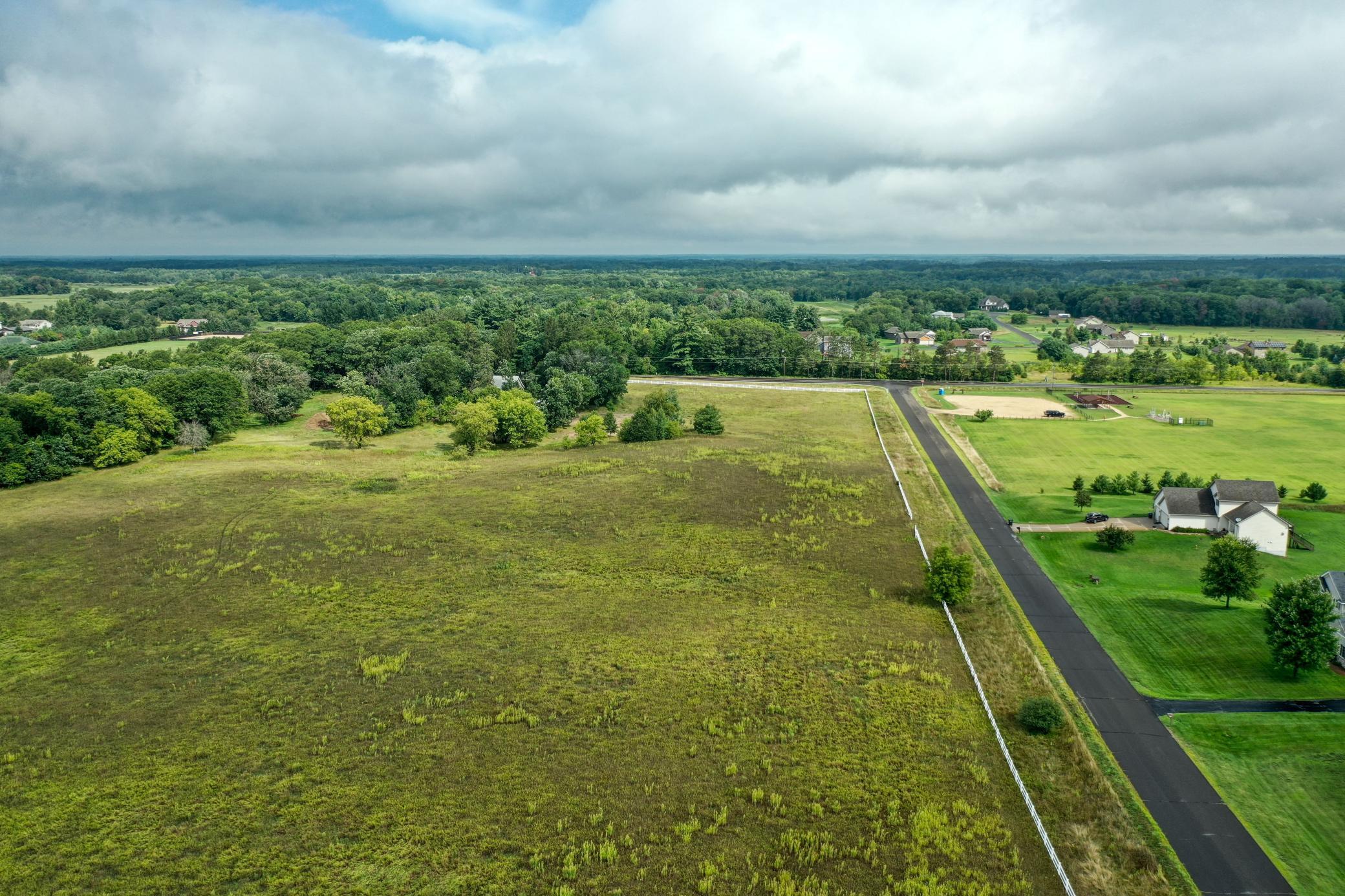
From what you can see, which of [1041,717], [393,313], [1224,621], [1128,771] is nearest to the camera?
[1128,771]

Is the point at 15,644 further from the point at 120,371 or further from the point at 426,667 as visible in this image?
the point at 120,371

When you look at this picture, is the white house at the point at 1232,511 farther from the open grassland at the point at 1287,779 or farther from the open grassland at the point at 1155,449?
the open grassland at the point at 1287,779

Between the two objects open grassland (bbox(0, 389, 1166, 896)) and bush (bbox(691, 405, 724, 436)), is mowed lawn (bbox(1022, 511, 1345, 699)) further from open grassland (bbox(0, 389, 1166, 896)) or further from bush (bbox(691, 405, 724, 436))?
bush (bbox(691, 405, 724, 436))

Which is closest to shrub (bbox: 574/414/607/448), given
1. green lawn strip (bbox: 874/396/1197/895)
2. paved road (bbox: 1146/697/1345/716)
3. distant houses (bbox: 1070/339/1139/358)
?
green lawn strip (bbox: 874/396/1197/895)

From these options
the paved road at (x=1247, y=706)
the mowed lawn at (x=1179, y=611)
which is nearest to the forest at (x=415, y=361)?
the mowed lawn at (x=1179, y=611)

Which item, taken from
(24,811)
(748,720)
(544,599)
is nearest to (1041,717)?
(748,720)

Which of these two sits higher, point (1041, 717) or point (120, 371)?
point (120, 371)
